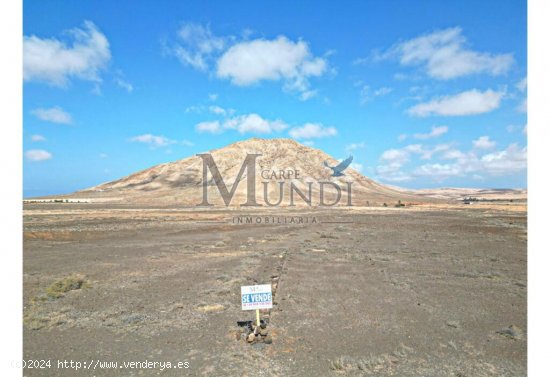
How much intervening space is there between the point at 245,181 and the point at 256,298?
326 ft

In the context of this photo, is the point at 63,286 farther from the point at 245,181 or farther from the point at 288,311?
the point at 245,181

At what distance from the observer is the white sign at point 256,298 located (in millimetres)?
8602

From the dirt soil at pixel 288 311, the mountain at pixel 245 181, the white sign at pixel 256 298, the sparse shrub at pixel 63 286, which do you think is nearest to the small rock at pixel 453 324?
the dirt soil at pixel 288 311

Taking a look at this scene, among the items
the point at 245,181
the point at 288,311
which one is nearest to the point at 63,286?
the point at 288,311

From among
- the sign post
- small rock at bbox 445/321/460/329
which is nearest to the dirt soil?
small rock at bbox 445/321/460/329

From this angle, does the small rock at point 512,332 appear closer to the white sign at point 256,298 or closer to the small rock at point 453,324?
the small rock at point 453,324

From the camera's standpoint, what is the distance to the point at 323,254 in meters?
22.1

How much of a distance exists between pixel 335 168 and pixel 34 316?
121 meters

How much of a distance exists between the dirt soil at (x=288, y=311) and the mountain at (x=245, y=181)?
6612 cm

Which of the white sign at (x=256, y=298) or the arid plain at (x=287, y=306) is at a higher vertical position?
the white sign at (x=256, y=298)

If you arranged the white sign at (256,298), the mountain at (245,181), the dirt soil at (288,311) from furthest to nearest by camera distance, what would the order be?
the mountain at (245,181), the white sign at (256,298), the dirt soil at (288,311)

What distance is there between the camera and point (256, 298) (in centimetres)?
862
